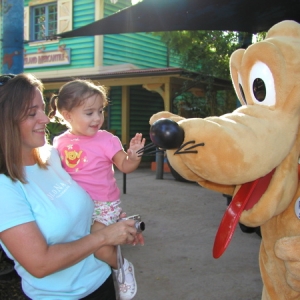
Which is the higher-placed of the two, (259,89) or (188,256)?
(259,89)

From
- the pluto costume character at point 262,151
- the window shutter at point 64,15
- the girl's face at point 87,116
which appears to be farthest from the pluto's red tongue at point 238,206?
the window shutter at point 64,15

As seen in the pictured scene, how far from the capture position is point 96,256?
6.29 ft

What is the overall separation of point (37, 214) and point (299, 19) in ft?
8.90

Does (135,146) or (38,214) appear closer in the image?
(38,214)

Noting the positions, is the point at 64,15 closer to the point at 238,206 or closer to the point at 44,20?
the point at 44,20

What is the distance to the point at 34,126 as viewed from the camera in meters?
1.65

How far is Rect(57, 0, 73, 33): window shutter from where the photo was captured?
12.2m

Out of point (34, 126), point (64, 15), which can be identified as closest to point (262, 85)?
point (34, 126)

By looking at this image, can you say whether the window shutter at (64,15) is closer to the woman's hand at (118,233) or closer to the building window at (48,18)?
the building window at (48,18)

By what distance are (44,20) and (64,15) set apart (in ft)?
3.33

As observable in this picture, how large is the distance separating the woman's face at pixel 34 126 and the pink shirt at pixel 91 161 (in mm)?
476

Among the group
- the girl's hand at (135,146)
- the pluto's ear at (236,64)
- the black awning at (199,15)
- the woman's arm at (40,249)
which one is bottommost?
the woman's arm at (40,249)

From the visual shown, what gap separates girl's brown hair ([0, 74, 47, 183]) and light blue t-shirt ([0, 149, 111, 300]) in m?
0.05

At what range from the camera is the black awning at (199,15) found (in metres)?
3.24
